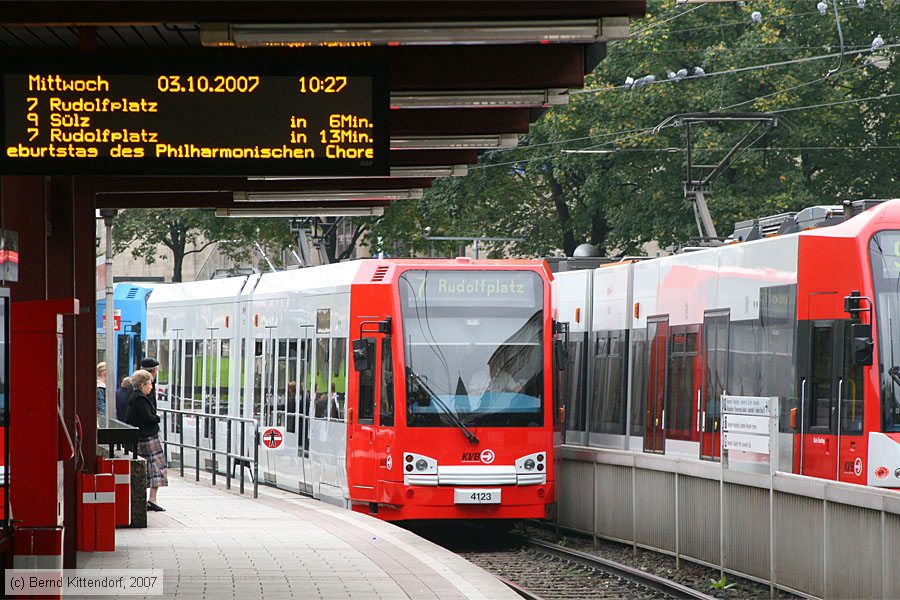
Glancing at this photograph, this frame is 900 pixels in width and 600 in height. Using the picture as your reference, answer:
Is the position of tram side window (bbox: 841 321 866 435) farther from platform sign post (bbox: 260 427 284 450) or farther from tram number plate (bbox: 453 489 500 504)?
platform sign post (bbox: 260 427 284 450)

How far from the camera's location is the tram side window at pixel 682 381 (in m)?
19.7

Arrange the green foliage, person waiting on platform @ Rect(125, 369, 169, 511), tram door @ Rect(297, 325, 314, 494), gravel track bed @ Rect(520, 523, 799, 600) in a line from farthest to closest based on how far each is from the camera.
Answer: the green foliage, tram door @ Rect(297, 325, 314, 494), person waiting on platform @ Rect(125, 369, 169, 511), gravel track bed @ Rect(520, 523, 799, 600)

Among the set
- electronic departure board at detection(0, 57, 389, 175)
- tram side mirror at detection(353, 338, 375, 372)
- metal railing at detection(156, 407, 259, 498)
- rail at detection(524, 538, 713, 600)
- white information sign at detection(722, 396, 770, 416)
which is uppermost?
electronic departure board at detection(0, 57, 389, 175)

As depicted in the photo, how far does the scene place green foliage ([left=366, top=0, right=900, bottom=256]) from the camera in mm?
38594

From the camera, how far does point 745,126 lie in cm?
4000

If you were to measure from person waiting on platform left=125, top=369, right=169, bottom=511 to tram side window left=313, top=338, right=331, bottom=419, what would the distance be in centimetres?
308

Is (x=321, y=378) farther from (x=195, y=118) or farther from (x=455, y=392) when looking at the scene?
(x=195, y=118)

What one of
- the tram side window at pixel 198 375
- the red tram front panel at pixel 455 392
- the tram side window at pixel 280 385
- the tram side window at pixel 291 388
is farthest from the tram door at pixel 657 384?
the tram side window at pixel 198 375

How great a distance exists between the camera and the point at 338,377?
21047mm

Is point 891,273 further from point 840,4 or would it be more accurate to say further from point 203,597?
point 840,4

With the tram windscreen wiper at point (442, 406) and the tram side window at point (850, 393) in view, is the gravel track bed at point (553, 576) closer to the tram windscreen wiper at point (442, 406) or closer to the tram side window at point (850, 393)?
the tram windscreen wiper at point (442, 406)

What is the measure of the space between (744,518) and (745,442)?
2.27 feet

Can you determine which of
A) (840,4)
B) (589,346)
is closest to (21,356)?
(589,346)

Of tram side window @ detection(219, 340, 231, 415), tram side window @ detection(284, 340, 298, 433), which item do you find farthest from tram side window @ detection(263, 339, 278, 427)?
tram side window @ detection(219, 340, 231, 415)
